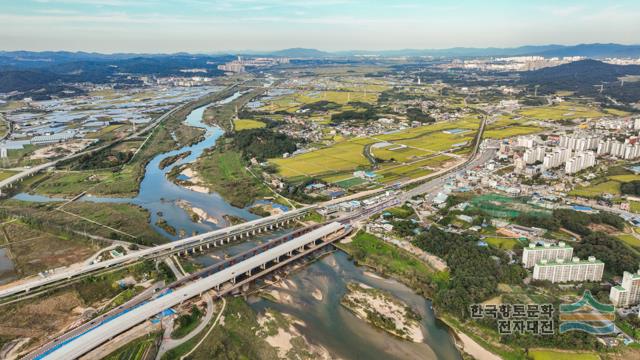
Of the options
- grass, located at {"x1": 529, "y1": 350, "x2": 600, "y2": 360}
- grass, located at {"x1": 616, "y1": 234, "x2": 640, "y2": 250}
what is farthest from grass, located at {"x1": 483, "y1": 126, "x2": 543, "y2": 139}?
grass, located at {"x1": 529, "y1": 350, "x2": 600, "y2": 360}

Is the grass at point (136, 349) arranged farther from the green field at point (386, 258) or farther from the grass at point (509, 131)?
the grass at point (509, 131)

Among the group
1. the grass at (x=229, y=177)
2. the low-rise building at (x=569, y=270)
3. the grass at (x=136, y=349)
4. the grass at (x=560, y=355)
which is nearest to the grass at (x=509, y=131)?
the grass at (x=229, y=177)

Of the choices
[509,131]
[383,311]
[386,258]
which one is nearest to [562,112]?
[509,131]

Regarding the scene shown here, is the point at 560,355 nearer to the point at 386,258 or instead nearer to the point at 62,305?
the point at 386,258

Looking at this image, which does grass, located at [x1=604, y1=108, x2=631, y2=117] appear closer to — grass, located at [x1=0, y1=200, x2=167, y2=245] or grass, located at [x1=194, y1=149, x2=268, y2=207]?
grass, located at [x1=194, y1=149, x2=268, y2=207]

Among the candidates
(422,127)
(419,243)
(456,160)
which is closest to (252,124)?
(422,127)
